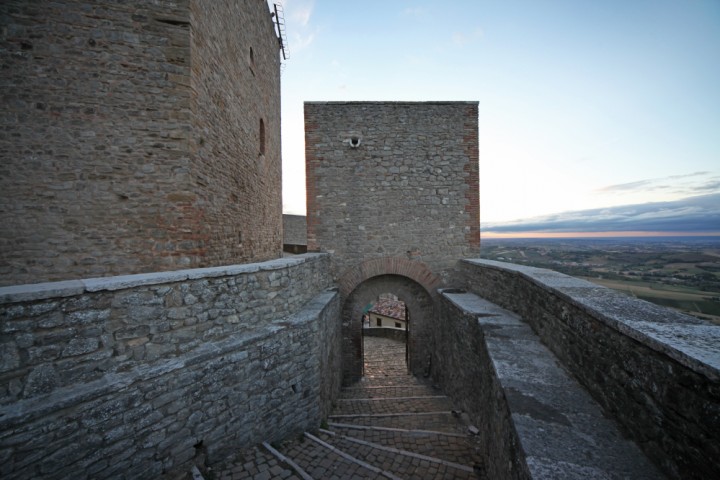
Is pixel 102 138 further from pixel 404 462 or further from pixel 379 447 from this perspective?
pixel 404 462

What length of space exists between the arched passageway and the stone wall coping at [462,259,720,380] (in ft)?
15.4

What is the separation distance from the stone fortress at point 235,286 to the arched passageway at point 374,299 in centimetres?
6

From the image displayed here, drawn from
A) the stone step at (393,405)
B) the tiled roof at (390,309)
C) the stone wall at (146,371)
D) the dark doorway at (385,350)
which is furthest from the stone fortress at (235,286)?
the tiled roof at (390,309)

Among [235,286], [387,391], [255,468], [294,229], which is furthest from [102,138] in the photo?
[294,229]

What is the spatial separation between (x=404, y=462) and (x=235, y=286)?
3.32 m

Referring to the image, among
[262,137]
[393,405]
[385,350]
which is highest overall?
[262,137]

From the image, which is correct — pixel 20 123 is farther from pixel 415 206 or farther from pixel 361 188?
pixel 415 206

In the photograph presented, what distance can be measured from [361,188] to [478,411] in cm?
567

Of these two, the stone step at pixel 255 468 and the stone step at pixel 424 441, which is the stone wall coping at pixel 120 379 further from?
the stone step at pixel 424 441

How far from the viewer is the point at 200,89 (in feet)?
16.1

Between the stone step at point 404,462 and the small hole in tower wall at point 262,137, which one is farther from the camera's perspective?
the small hole in tower wall at point 262,137

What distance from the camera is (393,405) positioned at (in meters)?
6.06

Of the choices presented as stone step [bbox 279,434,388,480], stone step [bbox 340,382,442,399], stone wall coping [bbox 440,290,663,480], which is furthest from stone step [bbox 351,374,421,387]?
stone wall coping [bbox 440,290,663,480]

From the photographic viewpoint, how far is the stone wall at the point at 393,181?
7.76 meters
